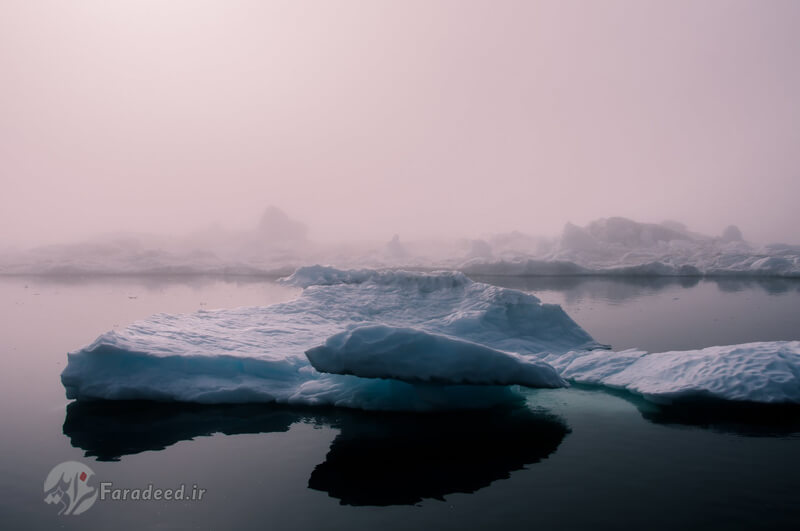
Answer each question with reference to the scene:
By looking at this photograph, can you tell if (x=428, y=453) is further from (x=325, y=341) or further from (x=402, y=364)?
(x=325, y=341)

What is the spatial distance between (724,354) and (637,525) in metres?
4.64

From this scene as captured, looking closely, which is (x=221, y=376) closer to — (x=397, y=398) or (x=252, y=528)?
(x=397, y=398)

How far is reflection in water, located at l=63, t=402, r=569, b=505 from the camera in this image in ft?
17.9

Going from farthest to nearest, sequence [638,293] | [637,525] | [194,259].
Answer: [194,259]
[638,293]
[637,525]

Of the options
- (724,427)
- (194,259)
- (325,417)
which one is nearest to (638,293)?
(724,427)

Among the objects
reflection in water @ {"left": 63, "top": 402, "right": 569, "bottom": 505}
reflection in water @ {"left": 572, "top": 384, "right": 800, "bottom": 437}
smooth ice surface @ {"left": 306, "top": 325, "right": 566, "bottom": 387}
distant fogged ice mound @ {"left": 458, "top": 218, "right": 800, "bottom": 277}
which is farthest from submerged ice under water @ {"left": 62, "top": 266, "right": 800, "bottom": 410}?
distant fogged ice mound @ {"left": 458, "top": 218, "right": 800, "bottom": 277}

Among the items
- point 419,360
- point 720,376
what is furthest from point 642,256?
point 419,360

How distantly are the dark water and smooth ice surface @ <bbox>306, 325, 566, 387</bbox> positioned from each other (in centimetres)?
72

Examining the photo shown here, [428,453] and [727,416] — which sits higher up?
[727,416]

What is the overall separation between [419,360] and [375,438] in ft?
3.85

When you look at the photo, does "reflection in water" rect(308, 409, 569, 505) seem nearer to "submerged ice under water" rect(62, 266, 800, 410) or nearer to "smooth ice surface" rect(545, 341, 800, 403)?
"submerged ice under water" rect(62, 266, 800, 410)

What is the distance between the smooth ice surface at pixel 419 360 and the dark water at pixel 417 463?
2.35 ft

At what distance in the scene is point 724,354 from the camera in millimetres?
8008

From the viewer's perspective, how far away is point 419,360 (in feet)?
22.8
